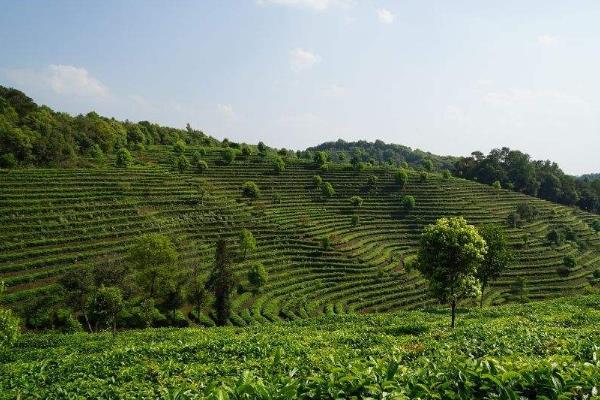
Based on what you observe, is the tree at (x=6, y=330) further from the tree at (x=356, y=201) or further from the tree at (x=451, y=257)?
the tree at (x=356, y=201)

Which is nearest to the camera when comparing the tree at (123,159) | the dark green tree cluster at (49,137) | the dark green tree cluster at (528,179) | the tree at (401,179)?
the dark green tree cluster at (49,137)

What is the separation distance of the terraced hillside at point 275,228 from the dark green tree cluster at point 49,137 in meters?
8.21

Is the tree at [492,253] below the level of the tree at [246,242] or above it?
above

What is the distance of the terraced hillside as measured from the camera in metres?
46.0

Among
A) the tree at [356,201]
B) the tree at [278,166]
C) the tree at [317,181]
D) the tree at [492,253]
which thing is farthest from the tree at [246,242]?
the tree at [278,166]

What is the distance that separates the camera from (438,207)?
79250mm

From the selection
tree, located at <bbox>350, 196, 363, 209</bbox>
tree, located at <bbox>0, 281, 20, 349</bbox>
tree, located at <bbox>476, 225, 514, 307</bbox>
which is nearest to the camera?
tree, located at <bbox>0, 281, 20, 349</bbox>

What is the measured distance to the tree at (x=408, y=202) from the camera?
7675 cm

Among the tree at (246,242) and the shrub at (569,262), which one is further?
the shrub at (569,262)

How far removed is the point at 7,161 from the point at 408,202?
67.7m

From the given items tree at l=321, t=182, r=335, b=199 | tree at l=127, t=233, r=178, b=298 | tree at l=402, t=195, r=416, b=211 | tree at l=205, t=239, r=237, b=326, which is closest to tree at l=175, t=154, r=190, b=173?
tree at l=321, t=182, r=335, b=199

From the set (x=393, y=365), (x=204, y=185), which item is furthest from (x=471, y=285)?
(x=204, y=185)

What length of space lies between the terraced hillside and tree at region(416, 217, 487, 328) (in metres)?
22.1

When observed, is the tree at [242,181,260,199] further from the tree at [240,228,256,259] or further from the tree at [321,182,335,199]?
the tree at [240,228,256,259]
